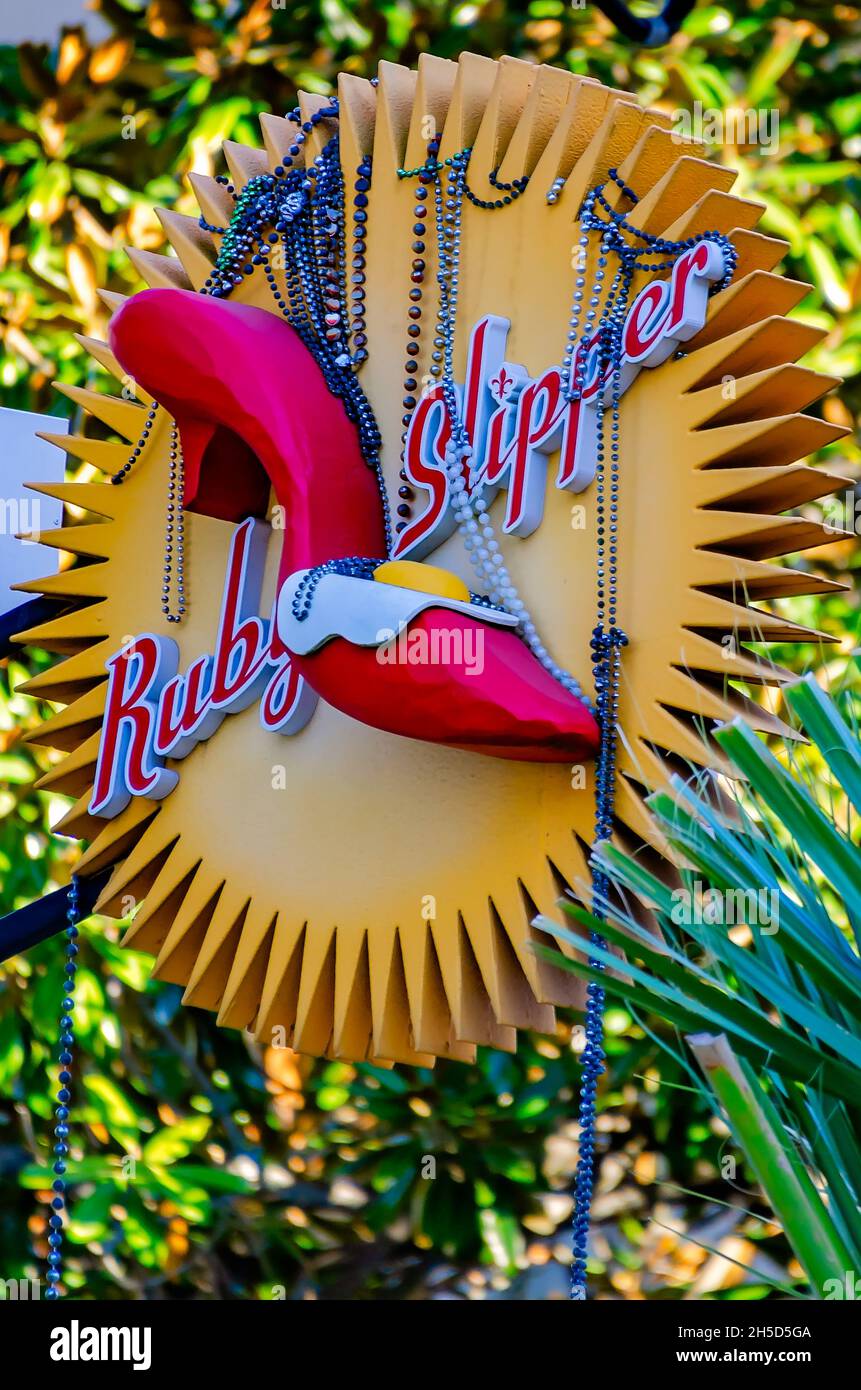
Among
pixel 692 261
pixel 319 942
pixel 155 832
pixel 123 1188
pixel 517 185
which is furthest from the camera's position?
pixel 123 1188

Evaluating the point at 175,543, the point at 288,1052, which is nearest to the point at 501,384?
the point at 175,543

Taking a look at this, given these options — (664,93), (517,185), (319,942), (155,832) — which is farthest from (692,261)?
(664,93)

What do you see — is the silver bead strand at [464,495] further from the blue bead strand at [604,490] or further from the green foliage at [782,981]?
the green foliage at [782,981]

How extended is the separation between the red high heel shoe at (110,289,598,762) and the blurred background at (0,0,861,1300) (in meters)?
1.47

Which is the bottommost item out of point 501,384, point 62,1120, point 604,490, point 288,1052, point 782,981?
point 288,1052

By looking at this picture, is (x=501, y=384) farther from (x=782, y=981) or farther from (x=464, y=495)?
(x=782, y=981)

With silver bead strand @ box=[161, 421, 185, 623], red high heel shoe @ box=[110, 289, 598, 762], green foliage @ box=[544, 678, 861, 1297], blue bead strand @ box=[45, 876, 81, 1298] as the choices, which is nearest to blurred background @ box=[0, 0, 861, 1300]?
blue bead strand @ box=[45, 876, 81, 1298]

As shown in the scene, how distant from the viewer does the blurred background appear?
128 inches

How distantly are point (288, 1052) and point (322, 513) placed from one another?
5.93 feet

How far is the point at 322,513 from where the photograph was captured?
1868 mm

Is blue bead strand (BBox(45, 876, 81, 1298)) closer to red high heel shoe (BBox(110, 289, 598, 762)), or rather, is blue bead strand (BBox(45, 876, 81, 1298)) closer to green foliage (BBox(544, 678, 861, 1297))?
red high heel shoe (BBox(110, 289, 598, 762))

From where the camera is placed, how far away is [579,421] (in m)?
1.68

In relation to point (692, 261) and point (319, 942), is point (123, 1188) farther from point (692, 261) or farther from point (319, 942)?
point (692, 261)

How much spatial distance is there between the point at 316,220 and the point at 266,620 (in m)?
0.47
